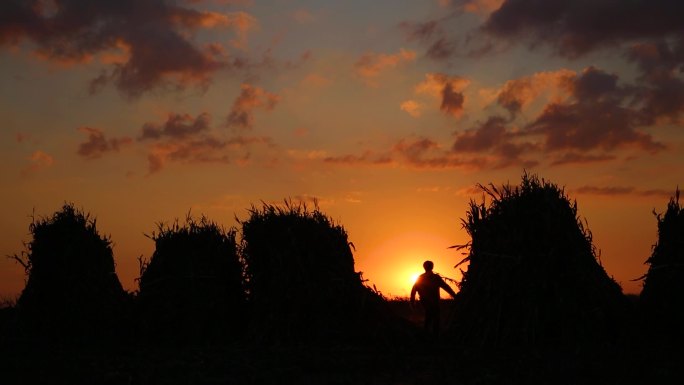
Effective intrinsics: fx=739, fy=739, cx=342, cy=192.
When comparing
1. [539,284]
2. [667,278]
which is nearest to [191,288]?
[539,284]

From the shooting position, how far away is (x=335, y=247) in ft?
52.3

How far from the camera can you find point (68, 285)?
1611 centimetres

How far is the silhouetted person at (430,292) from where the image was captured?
16016 millimetres

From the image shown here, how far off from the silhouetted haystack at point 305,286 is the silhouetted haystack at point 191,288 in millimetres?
602

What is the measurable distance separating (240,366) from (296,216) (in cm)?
481

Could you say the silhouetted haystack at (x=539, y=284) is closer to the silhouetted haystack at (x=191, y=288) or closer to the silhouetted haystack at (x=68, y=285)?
the silhouetted haystack at (x=191, y=288)

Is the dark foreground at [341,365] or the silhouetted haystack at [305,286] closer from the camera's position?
the dark foreground at [341,365]

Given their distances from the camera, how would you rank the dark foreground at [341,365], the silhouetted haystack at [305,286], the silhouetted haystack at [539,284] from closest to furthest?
the dark foreground at [341,365] → the silhouetted haystack at [539,284] → the silhouetted haystack at [305,286]

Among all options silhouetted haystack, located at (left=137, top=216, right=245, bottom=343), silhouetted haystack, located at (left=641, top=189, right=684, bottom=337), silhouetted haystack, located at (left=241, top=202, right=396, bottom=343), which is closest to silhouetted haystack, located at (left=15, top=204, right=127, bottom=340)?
silhouetted haystack, located at (left=137, top=216, right=245, bottom=343)

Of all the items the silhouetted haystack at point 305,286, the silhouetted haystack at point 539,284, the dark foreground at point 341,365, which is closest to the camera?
the dark foreground at point 341,365

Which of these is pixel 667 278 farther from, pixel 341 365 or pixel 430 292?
pixel 341 365

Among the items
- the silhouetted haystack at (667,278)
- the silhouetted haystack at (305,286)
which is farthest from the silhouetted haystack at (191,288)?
the silhouetted haystack at (667,278)

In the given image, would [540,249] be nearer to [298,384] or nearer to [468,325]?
[468,325]

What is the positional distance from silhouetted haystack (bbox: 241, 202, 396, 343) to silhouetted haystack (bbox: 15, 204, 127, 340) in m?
3.26
